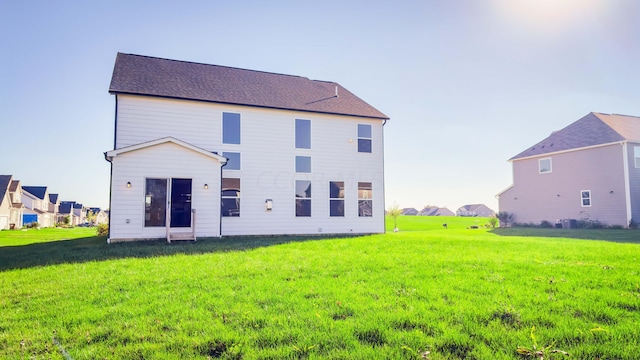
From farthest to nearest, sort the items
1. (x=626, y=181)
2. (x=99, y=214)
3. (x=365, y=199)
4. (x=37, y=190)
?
(x=99, y=214)
(x=37, y=190)
(x=626, y=181)
(x=365, y=199)

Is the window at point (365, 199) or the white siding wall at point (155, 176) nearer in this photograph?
the white siding wall at point (155, 176)

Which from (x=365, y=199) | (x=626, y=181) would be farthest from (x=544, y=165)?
(x=365, y=199)

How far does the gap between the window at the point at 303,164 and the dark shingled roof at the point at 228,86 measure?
7.25 ft

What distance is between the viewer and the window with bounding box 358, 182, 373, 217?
17.3 m

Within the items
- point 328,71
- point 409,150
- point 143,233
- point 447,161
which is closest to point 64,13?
point 143,233

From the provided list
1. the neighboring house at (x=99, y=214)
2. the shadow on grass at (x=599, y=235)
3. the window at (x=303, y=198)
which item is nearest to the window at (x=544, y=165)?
the shadow on grass at (x=599, y=235)

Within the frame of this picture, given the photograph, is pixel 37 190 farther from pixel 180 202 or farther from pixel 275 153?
pixel 275 153

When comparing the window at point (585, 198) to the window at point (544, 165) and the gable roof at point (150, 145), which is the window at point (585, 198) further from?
the gable roof at point (150, 145)

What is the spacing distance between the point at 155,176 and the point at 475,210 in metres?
80.1

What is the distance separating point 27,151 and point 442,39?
1856 cm

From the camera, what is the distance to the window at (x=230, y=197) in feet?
50.0

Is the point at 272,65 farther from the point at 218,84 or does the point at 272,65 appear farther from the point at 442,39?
the point at 442,39

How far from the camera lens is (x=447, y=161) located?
25891mm

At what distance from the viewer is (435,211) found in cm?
8562
